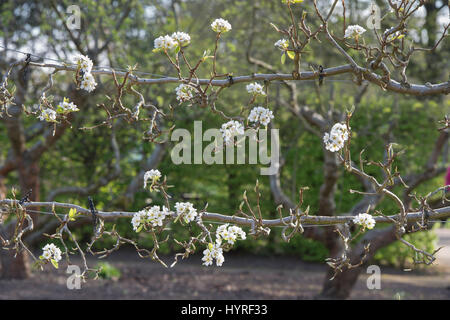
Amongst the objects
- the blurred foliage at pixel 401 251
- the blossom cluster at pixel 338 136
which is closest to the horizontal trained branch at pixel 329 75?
the blossom cluster at pixel 338 136

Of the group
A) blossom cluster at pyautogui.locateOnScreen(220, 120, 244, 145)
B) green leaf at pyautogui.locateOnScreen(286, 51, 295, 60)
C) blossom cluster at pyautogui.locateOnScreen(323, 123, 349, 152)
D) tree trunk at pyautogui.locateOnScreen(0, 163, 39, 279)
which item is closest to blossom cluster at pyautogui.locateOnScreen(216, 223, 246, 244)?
blossom cluster at pyautogui.locateOnScreen(220, 120, 244, 145)

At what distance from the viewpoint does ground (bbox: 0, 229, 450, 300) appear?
5465mm

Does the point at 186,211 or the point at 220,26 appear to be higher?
the point at 220,26

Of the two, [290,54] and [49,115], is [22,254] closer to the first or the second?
[49,115]

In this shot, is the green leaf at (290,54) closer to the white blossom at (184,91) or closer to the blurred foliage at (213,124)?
Answer: the white blossom at (184,91)

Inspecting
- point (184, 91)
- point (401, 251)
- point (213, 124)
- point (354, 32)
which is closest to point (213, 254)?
point (184, 91)

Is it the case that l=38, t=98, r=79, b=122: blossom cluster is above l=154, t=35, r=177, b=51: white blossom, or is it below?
below

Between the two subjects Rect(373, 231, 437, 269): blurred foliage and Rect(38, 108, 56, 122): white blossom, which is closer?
Rect(38, 108, 56, 122): white blossom

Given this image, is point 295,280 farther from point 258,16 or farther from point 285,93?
point 258,16

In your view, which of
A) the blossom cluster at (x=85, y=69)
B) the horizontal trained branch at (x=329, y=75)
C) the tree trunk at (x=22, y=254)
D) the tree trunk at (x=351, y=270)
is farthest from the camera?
the tree trunk at (x=22, y=254)

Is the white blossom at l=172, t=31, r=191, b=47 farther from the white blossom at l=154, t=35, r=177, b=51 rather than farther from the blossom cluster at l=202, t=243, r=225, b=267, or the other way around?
the blossom cluster at l=202, t=243, r=225, b=267

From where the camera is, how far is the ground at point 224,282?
17.9 feet

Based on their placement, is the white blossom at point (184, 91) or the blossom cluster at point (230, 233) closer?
the blossom cluster at point (230, 233)

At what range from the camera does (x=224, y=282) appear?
20.3 feet
